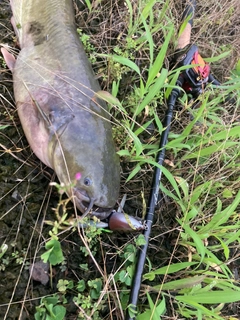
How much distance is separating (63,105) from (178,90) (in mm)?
922

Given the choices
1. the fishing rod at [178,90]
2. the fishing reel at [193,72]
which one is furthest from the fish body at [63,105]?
the fishing reel at [193,72]

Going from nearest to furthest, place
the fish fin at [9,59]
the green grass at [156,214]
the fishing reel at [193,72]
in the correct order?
the green grass at [156,214] < the fish fin at [9,59] < the fishing reel at [193,72]

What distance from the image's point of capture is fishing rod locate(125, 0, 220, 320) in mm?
2004

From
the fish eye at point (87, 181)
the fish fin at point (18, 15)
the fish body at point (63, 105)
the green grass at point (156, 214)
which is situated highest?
the fish fin at point (18, 15)

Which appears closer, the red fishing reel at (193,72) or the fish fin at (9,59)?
the fish fin at (9,59)

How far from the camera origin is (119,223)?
204 cm

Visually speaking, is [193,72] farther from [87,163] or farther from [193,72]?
[87,163]

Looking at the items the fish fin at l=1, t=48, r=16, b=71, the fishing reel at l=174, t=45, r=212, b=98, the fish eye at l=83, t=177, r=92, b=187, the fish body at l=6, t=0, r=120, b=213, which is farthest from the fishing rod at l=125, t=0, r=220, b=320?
the fish fin at l=1, t=48, r=16, b=71

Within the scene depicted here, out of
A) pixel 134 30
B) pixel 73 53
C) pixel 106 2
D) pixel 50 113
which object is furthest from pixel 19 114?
pixel 106 2

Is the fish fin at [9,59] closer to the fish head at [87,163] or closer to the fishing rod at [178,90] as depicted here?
the fish head at [87,163]

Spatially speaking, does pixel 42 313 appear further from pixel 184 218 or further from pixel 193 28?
pixel 193 28

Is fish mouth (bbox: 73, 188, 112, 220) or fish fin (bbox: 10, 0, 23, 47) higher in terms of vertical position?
fish fin (bbox: 10, 0, 23, 47)

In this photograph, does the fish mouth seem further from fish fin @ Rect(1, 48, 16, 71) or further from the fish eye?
fish fin @ Rect(1, 48, 16, 71)

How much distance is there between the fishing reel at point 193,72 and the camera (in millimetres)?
2590
